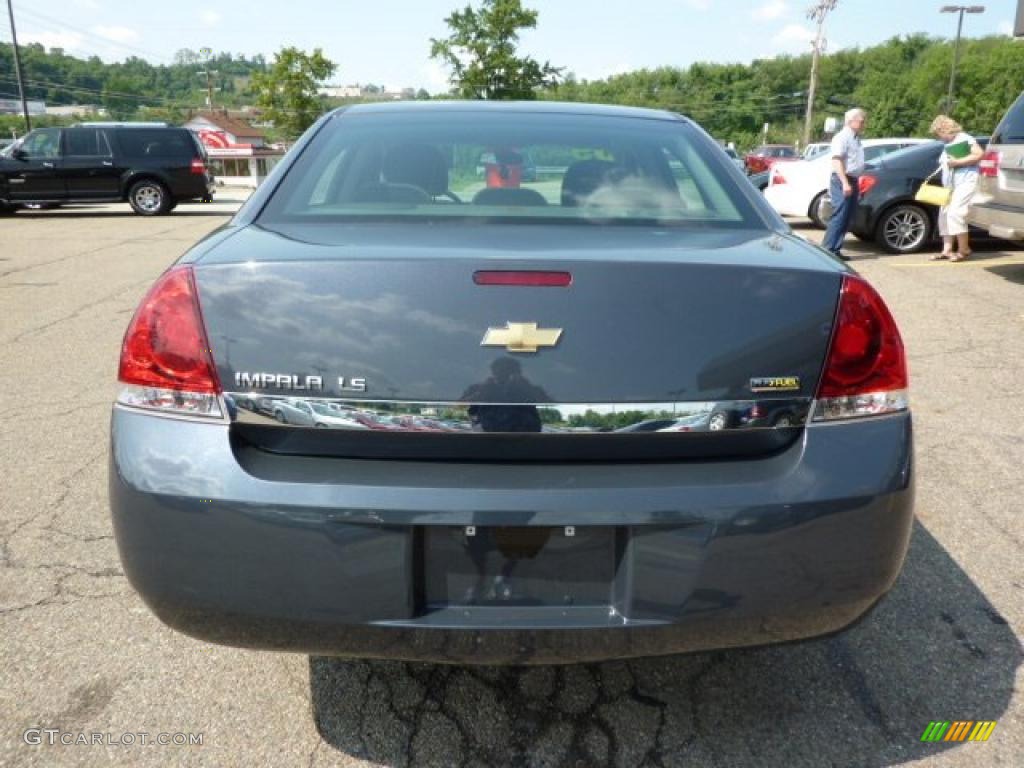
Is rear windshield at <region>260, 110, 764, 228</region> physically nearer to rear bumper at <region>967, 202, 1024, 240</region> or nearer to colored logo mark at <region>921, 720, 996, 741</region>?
colored logo mark at <region>921, 720, 996, 741</region>

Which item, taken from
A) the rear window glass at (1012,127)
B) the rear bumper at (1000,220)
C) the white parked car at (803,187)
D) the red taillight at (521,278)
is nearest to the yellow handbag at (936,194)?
the rear bumper at (1000,220)

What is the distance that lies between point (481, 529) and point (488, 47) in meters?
51.0

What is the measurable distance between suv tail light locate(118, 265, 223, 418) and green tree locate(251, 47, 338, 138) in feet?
198

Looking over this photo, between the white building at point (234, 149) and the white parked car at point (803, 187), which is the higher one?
the white parked car at point (803, 187)

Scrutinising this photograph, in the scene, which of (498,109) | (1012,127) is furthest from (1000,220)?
(498,109)

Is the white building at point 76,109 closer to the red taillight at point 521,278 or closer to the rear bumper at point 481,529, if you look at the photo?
the rear bumper at point 481,529

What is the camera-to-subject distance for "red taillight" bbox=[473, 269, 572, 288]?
1667 millimetres

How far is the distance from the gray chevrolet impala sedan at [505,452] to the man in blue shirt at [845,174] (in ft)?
25.8

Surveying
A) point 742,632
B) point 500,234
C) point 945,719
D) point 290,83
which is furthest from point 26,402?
point 290,83

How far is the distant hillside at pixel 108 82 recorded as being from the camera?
370 feet

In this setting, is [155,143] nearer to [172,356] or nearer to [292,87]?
[172,356]

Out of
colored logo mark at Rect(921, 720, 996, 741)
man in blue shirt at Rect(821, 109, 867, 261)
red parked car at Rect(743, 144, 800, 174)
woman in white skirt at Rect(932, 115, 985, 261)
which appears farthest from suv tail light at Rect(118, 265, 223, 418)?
red parked car at Rect(743, 144, 800, 174)

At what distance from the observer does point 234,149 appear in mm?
65125

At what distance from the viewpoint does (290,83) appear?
58250mm
